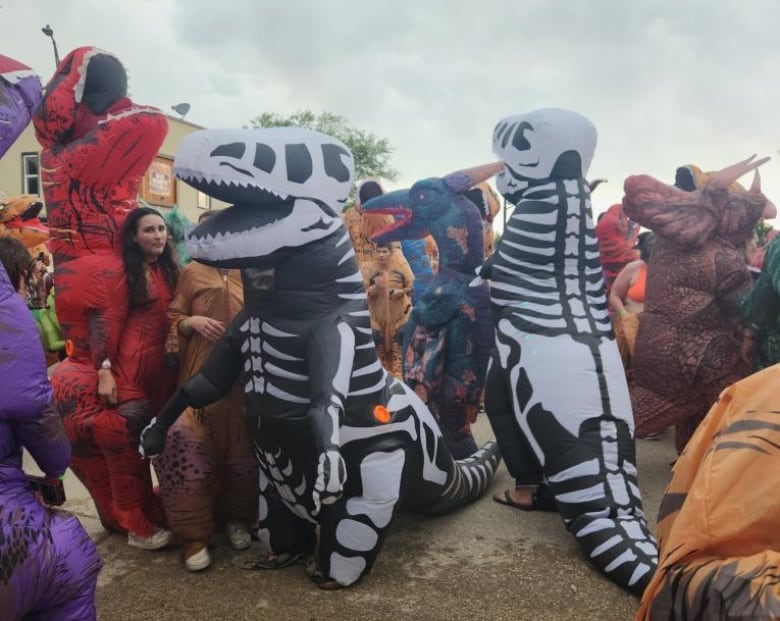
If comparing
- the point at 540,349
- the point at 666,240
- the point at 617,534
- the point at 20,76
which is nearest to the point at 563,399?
the point at 540,349

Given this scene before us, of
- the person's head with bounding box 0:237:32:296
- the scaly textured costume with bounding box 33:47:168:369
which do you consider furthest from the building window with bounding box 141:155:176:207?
the scaly textured costume with bounding box 33:47:168:369

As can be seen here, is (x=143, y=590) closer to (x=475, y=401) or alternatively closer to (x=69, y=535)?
(x=69, y=535)

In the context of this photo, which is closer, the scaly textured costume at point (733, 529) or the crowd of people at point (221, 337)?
the scaly textured costume at point (733, 529)

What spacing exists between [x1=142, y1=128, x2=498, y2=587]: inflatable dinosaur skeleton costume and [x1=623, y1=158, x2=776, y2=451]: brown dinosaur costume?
1.81m

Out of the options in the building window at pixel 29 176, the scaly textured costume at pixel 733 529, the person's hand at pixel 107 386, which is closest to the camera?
the scaly textured costume at pixel 733 529

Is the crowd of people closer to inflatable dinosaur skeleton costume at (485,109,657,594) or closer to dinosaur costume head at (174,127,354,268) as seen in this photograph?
inflatable dinosaur skeleton costume at (485,109,657,594)

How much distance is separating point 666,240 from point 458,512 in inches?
79.2

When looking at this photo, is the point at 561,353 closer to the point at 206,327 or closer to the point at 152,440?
the point at 206,327

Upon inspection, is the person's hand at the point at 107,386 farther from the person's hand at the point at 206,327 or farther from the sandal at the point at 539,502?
the sandal at the point at 539,502

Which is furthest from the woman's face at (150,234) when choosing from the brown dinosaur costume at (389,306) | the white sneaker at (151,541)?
the brown dinosaur costume at (389,306)

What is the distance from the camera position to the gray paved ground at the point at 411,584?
8.04 feet

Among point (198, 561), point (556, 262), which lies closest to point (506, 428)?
point (556, 262)

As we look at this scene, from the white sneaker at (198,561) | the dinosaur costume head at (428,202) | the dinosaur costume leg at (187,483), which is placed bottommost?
the white sneaker at (198,561)

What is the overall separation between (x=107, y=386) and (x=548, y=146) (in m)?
2.35
